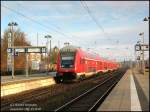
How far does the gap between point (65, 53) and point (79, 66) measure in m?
1.87

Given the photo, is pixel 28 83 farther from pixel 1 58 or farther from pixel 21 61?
pixel 21 61

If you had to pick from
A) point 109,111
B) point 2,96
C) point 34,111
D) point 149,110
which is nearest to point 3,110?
point 34,111

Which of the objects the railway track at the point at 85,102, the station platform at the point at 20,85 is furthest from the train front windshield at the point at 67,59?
the railway track at the point at 85,102

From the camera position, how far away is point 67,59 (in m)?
34.8

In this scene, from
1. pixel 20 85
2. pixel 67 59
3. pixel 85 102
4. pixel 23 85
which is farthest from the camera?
pixel 67 59

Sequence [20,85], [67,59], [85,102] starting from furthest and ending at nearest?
1. [67,59]
2. [20,85]
3. [85,102]

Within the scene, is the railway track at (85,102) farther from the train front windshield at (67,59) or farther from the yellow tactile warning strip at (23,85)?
the train front windshield at (67,59)

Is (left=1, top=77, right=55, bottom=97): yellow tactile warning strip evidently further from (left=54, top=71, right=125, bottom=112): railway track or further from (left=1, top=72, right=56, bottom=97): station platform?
(left=54, top=71, right=125, bottom=112): railway track

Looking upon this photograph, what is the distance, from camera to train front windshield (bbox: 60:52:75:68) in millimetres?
34562

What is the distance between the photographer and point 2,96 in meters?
24.1

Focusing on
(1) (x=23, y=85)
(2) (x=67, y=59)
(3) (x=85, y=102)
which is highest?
(2) (x=67, y=59)

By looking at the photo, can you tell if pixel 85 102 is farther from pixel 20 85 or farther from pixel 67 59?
pixel 67 59

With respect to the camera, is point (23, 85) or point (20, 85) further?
point (23, 85)

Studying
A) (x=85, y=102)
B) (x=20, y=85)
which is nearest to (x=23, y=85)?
(x=20, y=85)
